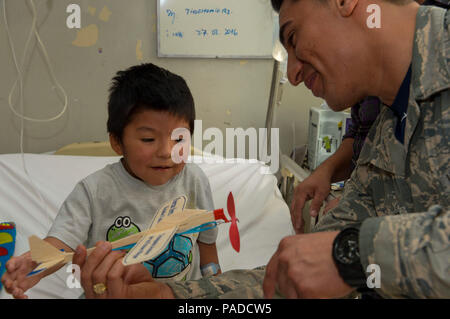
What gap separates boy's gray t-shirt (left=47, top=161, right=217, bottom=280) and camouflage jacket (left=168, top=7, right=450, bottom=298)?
0.43 feet

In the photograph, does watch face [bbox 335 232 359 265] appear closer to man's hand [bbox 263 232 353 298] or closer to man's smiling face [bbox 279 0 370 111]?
man's hand [bbox 263 232 353 298]

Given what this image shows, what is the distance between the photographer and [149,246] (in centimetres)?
50

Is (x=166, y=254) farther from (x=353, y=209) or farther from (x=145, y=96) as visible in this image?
(x=353, y=209)

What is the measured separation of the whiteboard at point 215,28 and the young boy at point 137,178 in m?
0.35

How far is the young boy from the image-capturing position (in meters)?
0.69

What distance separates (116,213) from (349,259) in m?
0.47

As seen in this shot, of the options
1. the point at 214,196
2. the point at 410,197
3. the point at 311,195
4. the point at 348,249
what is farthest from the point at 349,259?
the point at 214,196

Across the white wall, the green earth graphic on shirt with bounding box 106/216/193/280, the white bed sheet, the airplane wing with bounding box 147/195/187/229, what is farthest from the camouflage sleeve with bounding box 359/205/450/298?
the white wall

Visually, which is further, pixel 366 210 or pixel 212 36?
pixel 212 36

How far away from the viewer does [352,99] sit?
70 cm

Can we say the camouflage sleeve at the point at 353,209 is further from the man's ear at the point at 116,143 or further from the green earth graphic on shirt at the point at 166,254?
the man's ear at the point at 116,143

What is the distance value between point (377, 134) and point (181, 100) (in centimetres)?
44

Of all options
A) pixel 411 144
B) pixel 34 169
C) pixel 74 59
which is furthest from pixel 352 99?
pixel 34 169

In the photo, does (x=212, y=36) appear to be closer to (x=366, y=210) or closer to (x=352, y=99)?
(x=352, y=99)
